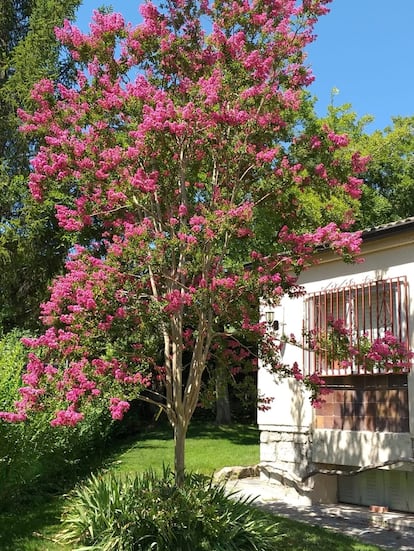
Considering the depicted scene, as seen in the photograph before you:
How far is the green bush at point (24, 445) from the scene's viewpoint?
8188 millimetres

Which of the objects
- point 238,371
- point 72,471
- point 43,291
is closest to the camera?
point 238,371

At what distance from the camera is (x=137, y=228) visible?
6.33 meters

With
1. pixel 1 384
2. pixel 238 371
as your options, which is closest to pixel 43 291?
pixel 1 384

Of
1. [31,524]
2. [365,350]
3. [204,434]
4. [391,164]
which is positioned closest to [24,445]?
[31,524]

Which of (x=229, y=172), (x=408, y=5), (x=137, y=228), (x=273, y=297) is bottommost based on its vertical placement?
(x=273, y=297)

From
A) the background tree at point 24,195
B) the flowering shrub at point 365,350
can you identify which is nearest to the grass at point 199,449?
the flowering shrub at point 365,350

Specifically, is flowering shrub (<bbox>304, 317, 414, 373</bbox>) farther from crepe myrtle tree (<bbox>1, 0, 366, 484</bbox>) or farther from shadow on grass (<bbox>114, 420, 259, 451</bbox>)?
shadow on grass (<bbox>114, 420, 259, 451</bbox>)

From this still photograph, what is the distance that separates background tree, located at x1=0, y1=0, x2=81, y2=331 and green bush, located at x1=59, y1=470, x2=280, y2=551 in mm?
10446

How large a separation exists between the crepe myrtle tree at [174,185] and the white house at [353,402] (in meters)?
1.66

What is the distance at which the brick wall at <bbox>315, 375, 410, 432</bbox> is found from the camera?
29.0 feet

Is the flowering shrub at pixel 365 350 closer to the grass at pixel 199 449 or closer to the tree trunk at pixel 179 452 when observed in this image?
the tree trunk at pixel 179 452

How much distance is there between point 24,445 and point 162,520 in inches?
139

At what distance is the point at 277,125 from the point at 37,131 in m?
3.12

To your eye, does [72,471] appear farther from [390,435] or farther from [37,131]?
[37,131]
